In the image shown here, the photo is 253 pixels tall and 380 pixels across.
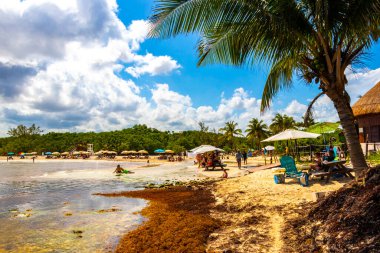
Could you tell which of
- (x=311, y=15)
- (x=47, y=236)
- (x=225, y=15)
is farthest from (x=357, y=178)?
(x=47, y=236)

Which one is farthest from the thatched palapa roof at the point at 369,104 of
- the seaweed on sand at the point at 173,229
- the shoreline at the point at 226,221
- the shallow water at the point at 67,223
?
the shallow water at the point at 67,223

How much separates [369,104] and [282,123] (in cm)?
4379

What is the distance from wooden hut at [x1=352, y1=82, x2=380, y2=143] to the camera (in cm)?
1942

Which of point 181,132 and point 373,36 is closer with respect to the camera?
point 373,36

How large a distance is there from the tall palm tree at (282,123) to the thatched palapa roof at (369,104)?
40931 mm

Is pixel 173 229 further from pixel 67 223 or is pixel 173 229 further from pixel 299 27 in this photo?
pixel 299 27

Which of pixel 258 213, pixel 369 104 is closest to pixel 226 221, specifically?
pixel 258 213

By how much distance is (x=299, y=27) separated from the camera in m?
5.59

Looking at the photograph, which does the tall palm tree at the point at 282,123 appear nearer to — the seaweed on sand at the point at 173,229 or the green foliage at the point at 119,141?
the green foliage at the point at 119,141

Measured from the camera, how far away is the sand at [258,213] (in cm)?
534

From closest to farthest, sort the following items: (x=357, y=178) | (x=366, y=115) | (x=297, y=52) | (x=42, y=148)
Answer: (x=357, y=178) → (x=297, y=52) → (x=366, y=115) → (x=42, y=148)

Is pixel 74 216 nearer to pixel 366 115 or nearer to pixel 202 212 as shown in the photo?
pixel 202 212

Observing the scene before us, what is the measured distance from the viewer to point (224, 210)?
838 centimetres

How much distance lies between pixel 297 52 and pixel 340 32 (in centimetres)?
81
